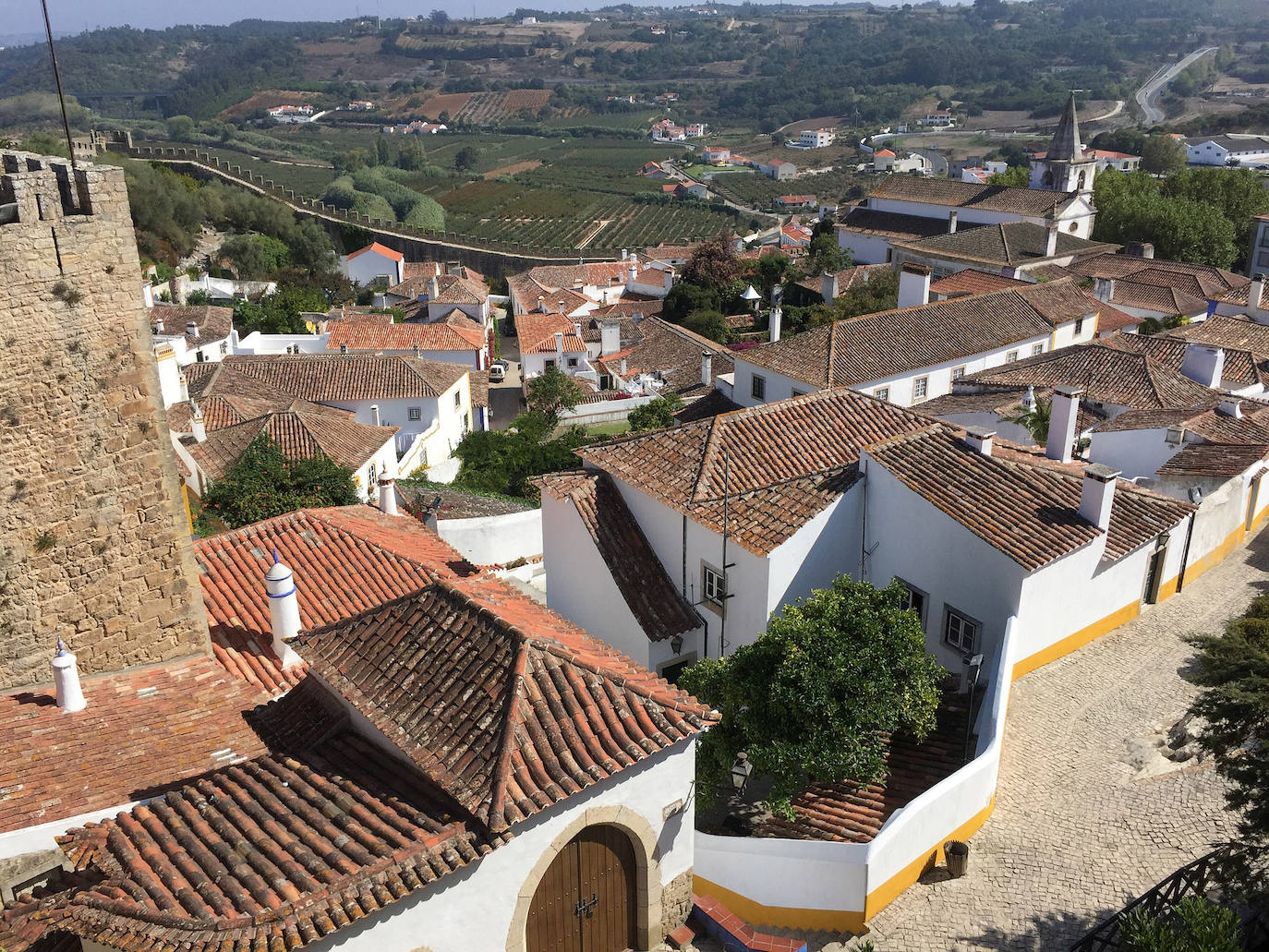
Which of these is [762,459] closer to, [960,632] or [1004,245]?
[960,632]

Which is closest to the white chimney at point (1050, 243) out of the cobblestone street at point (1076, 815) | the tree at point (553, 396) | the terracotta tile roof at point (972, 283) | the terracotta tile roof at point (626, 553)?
the terracotta tile roof at point (972, 283)

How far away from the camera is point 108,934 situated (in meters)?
6.44

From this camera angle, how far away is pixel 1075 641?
13.3 meters

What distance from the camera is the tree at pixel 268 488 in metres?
18.0

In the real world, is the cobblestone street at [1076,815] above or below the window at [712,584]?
below

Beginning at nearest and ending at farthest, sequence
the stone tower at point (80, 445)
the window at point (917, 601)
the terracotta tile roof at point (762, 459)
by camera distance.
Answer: the stone tower at point (80, 445) → the window at point (917, 601) → the terracotta tile roof at point (762, 459)

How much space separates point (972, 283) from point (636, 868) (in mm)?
35454

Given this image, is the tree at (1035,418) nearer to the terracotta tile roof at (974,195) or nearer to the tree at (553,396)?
the tree at (553,396)

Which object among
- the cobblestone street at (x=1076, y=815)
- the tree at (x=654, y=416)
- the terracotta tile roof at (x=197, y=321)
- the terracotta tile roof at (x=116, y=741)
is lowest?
the tree at (x=654, y=416)

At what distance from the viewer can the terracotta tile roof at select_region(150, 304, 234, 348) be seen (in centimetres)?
3531

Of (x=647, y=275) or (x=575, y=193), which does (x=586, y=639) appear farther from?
(x=575, y=193)

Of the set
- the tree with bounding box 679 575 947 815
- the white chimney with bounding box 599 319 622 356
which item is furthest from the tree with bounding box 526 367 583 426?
the tree with bounding box 679 575 947 815

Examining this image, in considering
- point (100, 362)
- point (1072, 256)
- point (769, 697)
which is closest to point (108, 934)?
point (100, 362)

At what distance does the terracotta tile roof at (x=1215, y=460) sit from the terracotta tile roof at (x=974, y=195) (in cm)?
3691
